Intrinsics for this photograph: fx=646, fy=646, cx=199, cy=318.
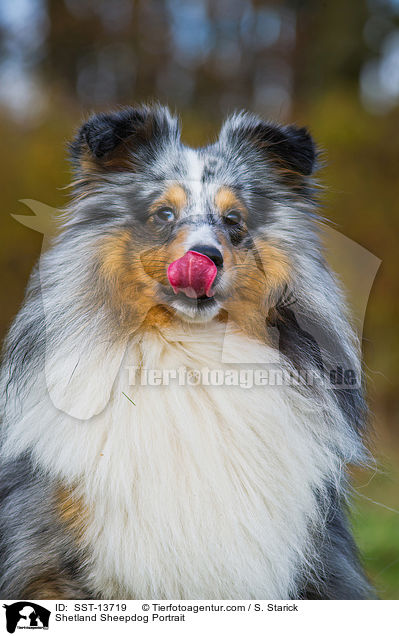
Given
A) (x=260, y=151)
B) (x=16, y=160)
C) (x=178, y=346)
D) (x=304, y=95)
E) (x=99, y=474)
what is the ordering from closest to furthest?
(x=99, y=474) → (x=178, y=346) → (x=260, y=151) → (x=16, y=160) → (x=304, y=95)

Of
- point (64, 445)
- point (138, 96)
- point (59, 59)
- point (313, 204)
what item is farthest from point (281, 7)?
point (64, 445)

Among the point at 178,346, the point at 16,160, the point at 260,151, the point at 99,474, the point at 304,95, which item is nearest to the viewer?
the point at 99,474

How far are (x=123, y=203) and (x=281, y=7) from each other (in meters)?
1.38

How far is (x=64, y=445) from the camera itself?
171cm

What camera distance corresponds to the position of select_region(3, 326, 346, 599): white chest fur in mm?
1666

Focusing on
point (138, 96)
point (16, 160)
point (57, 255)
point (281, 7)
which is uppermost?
point (281, 7)

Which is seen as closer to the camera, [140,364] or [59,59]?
[140,364]

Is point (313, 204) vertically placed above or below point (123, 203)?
above

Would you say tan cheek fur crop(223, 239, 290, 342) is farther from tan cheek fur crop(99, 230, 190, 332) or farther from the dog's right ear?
the dog's right ear

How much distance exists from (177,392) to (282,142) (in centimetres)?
82

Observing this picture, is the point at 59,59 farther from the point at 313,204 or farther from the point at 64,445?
the point at 64,445
